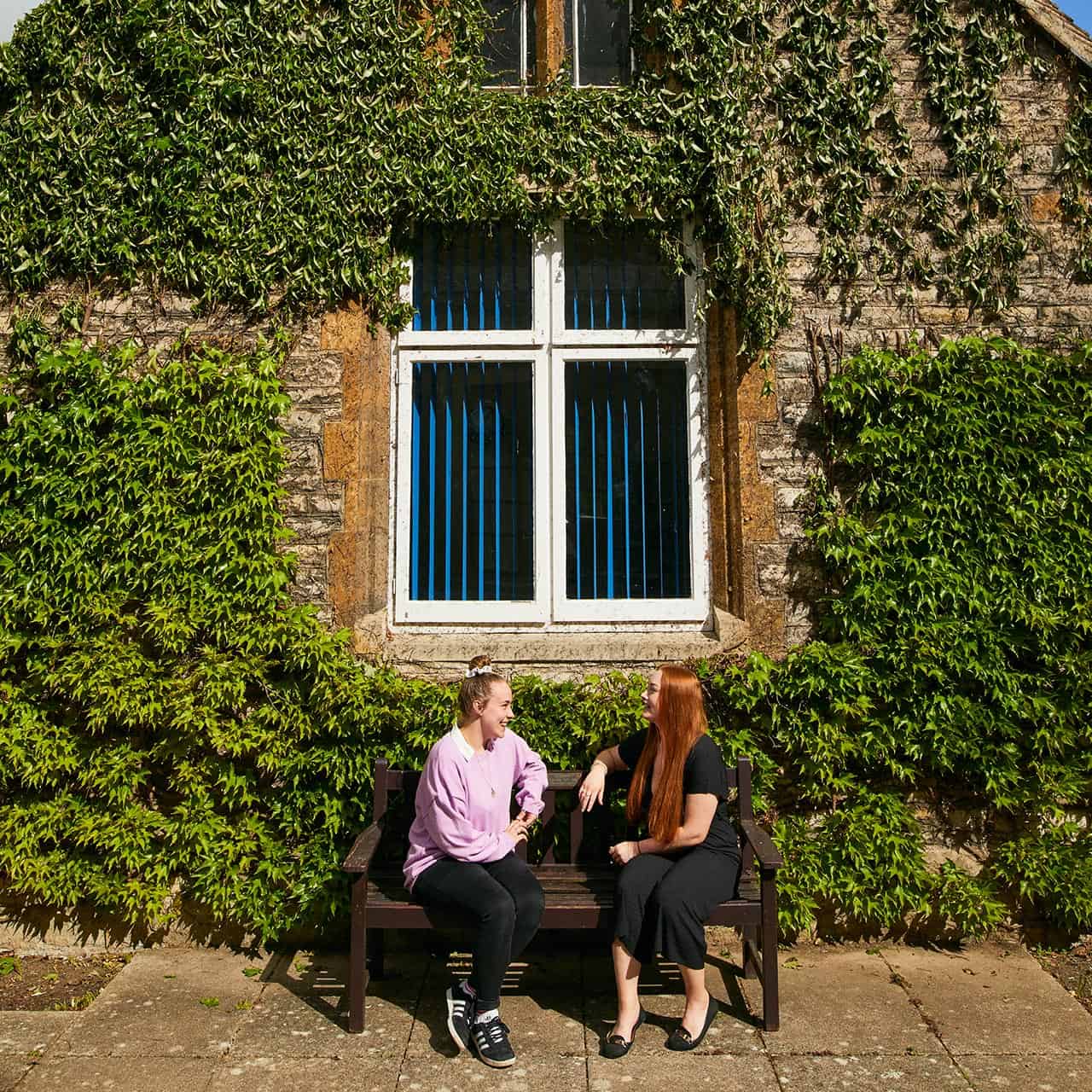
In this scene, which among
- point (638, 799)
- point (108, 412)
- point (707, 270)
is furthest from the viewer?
point (707, 270)

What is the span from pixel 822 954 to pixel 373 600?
9.47 ft

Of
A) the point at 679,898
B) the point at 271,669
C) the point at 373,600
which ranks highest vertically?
the point at 373,600

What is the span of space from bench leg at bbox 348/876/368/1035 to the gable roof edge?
18.0 ft

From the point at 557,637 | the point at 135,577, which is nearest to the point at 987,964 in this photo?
the point at 557,637

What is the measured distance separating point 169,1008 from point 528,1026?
61.2 inches

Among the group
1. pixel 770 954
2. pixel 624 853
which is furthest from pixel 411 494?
pixel 770 954

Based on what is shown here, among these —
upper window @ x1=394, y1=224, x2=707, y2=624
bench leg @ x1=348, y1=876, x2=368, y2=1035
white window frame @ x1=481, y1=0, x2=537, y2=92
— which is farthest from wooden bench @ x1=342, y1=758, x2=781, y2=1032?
white window frame @ x1=481, y1=0, x2=537, y2=92

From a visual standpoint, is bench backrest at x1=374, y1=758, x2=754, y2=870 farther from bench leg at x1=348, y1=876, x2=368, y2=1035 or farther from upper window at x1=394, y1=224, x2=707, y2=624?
upper window at x1=394, y1=224, x2=707, y2=624

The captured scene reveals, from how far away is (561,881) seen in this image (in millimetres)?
4375

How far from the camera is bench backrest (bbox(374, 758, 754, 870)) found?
4.50m

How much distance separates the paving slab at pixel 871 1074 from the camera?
3.59m

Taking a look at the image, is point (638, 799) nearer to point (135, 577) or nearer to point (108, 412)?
point (135, 577)

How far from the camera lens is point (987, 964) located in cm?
474

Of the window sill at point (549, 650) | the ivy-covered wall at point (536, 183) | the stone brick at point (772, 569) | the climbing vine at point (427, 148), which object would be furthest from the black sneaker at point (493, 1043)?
the climbing vine at point (427, 148)
